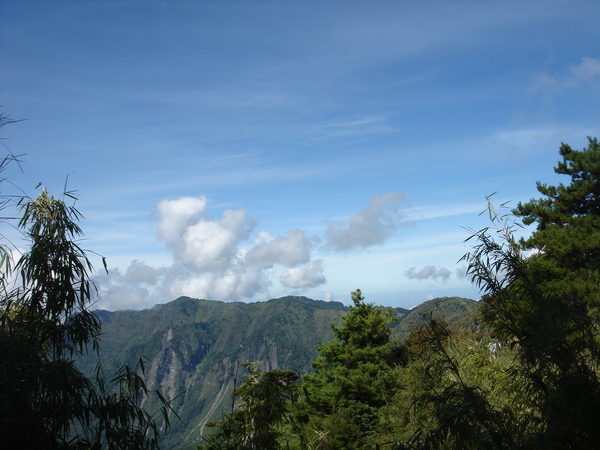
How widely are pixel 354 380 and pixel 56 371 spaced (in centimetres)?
1948

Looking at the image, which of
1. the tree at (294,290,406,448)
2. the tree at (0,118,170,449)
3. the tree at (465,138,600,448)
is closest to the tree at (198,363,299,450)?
the tree at (0,118,170,449)

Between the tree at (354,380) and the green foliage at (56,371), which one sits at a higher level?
the green foliage at (56,371)

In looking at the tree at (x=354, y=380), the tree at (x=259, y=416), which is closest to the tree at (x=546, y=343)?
the tree at (x=259, y=416)

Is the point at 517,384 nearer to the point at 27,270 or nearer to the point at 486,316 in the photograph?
the point at 486,316

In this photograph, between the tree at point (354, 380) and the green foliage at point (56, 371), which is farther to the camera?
the tree at point (354, 380)

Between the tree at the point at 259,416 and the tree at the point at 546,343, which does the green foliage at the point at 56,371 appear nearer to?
the tree at the point at 259,416

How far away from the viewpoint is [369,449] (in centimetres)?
1659

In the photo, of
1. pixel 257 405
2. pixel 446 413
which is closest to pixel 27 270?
pixel 257 405

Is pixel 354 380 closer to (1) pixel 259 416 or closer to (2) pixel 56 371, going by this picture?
(1) pixel 259 416

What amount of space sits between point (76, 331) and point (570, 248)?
18.9 metres

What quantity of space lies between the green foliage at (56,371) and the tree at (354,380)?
46.9ft

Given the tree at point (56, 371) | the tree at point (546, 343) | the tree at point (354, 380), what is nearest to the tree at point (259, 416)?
the tree at point (56, 371)

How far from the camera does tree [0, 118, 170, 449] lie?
4168mm

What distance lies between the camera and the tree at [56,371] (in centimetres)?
417
